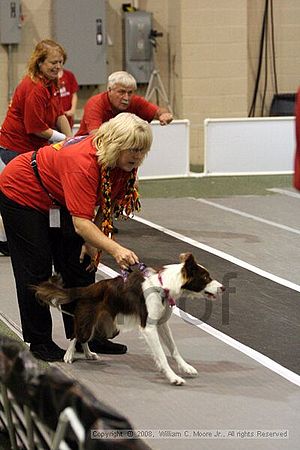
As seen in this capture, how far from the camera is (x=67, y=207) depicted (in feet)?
16.9

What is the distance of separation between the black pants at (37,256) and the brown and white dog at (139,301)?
0.34 feet

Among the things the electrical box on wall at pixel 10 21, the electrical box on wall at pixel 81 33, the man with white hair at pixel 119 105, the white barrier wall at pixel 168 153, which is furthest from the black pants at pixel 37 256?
the electrical box on wall at pixel 81 33

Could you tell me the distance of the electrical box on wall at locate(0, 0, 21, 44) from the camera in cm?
1339

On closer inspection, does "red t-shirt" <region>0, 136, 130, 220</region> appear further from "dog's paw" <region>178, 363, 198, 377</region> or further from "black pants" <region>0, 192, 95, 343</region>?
"dog's paw" <region>178, 363, 198, 377</region>

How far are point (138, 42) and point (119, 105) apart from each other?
6.09 m

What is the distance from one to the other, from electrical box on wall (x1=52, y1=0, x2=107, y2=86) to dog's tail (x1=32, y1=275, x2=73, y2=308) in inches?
339

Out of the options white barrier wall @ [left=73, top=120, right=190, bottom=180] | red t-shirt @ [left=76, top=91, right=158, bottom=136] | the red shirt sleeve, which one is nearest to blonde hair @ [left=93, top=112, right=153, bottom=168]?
the red shirt sleeve

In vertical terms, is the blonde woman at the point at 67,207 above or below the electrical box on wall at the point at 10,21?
below

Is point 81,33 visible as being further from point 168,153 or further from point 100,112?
point 100,112

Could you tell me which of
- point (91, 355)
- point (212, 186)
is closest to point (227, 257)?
point (91, 355)

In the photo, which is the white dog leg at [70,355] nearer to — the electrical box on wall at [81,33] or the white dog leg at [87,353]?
the white dog leg at [87,353]

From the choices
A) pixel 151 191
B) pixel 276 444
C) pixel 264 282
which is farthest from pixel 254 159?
pixel 276 444

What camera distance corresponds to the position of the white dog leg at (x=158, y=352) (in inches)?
204

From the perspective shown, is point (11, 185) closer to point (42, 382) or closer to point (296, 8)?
point (42, 382)
